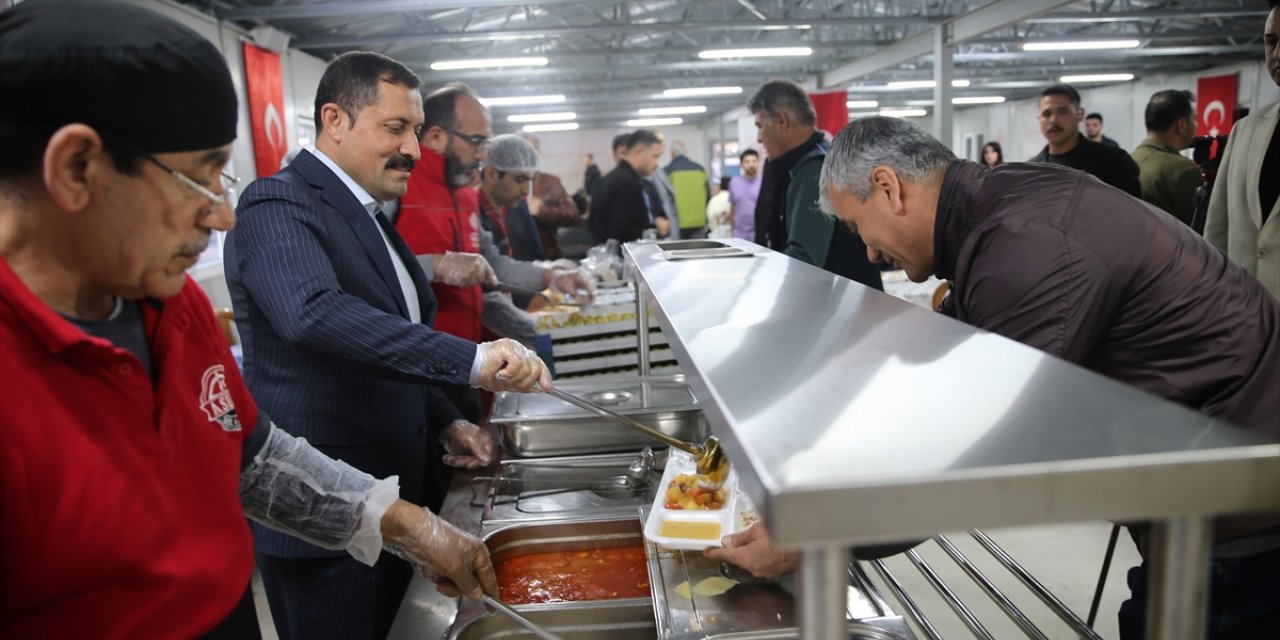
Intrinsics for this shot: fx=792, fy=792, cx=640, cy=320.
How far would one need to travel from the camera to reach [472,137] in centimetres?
312

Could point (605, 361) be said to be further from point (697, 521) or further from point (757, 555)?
point (757, 555)

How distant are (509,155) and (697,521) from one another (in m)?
2.67

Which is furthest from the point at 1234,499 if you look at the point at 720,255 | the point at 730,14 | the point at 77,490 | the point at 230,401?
the point at 730,14

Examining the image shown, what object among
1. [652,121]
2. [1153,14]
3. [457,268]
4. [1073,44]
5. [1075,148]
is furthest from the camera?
[652,121]

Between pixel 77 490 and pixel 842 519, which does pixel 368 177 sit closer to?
pixel 77 490

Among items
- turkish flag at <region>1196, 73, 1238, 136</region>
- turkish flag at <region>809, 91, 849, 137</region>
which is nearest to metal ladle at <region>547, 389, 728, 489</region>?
turkish flag at <region>809, 91, 849, 137</region>

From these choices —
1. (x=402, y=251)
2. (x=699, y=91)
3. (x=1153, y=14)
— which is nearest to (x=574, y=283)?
(x=402, y=251)

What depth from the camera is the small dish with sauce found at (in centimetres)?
152

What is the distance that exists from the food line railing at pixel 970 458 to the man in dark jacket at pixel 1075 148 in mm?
3791

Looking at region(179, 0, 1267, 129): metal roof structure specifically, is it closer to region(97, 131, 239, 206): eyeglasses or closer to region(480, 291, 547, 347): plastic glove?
region(480, 291, 547, 347): plastic glove

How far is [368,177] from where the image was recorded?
1.86 metres

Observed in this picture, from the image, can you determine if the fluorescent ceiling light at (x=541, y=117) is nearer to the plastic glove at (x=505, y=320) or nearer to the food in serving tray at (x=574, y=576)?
the plastic glove at (x=505, y=320)

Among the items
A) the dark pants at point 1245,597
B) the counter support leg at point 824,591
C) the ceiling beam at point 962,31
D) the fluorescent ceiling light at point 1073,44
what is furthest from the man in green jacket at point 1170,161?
→ the fluorescent ceiling light at point 1073,44

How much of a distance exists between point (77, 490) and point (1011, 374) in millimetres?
909
